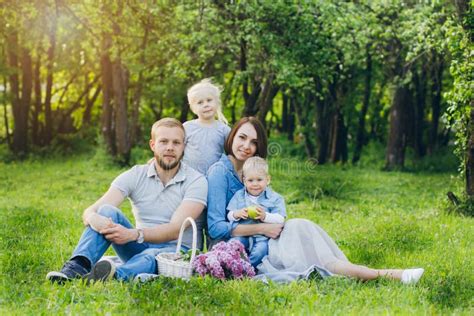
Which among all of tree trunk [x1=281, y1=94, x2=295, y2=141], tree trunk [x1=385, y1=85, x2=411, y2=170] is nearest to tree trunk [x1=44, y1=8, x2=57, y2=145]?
tree trunk [x1=281, y1=94, x2=295, y2=141]

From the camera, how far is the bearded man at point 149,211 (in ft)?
19.7

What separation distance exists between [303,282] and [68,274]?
187 centimetres

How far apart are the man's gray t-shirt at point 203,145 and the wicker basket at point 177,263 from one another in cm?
107

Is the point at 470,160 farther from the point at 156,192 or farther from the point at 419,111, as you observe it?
the point at 419,111

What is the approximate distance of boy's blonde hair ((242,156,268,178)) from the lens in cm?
647

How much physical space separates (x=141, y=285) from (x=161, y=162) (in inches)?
50.1

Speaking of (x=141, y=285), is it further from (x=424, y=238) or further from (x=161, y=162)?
(x=424, y=238)

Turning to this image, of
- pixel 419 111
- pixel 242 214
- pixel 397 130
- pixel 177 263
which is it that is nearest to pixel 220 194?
Answer: pixel 242 214

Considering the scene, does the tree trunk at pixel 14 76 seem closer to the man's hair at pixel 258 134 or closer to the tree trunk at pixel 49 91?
the tree trunk at pixel 49 91

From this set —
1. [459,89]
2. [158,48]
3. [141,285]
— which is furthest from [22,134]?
[141,285]

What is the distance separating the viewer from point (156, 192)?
662 centimetres

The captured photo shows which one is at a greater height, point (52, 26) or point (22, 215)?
point (52, 26)

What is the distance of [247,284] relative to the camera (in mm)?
5848

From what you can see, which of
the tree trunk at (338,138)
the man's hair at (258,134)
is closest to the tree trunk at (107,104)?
the tree trunk at (338,138)
